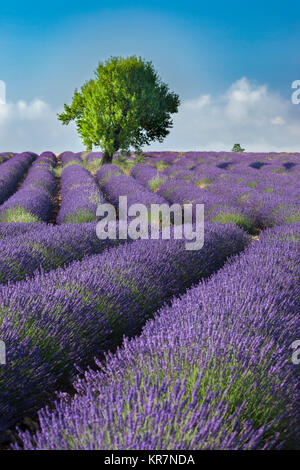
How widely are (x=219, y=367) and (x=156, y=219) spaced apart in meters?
4.81

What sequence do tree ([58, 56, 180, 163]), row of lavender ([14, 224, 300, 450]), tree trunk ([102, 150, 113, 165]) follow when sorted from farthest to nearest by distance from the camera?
tree trunk ([102, 150, 113, 165]) < tree ([58, 56, 180, 163]) < row of lavender ([14, 224, 300, 450])

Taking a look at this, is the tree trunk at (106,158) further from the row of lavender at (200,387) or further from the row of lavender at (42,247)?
the row of lavender at (200,387)

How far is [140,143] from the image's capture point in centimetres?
1616

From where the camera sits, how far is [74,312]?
230cm

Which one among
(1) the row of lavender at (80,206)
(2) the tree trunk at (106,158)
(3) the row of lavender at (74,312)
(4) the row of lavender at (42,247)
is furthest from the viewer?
(2) the tree trunk at (106,158)

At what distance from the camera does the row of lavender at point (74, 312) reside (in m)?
1.85

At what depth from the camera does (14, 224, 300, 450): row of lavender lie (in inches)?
46.1

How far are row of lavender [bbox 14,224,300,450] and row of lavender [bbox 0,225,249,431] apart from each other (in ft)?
0.82

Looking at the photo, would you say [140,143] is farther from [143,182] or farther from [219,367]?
[219,367]

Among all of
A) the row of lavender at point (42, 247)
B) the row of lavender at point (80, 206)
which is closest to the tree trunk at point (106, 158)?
the row of lavender at point (80, 206)

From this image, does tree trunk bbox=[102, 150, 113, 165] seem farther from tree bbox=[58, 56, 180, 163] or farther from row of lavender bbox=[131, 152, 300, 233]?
row of lavender bbox=[131, 152, 300, 233]

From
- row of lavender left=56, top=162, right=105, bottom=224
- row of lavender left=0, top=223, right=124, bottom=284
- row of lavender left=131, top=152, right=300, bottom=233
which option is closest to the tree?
row of lavender left=131, top=152, right=300, bottom=233

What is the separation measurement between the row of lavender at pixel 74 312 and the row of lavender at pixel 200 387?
25 cm

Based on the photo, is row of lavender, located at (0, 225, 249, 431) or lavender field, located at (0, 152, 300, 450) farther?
row of lavender, located at (0, 225, 249, 431)
